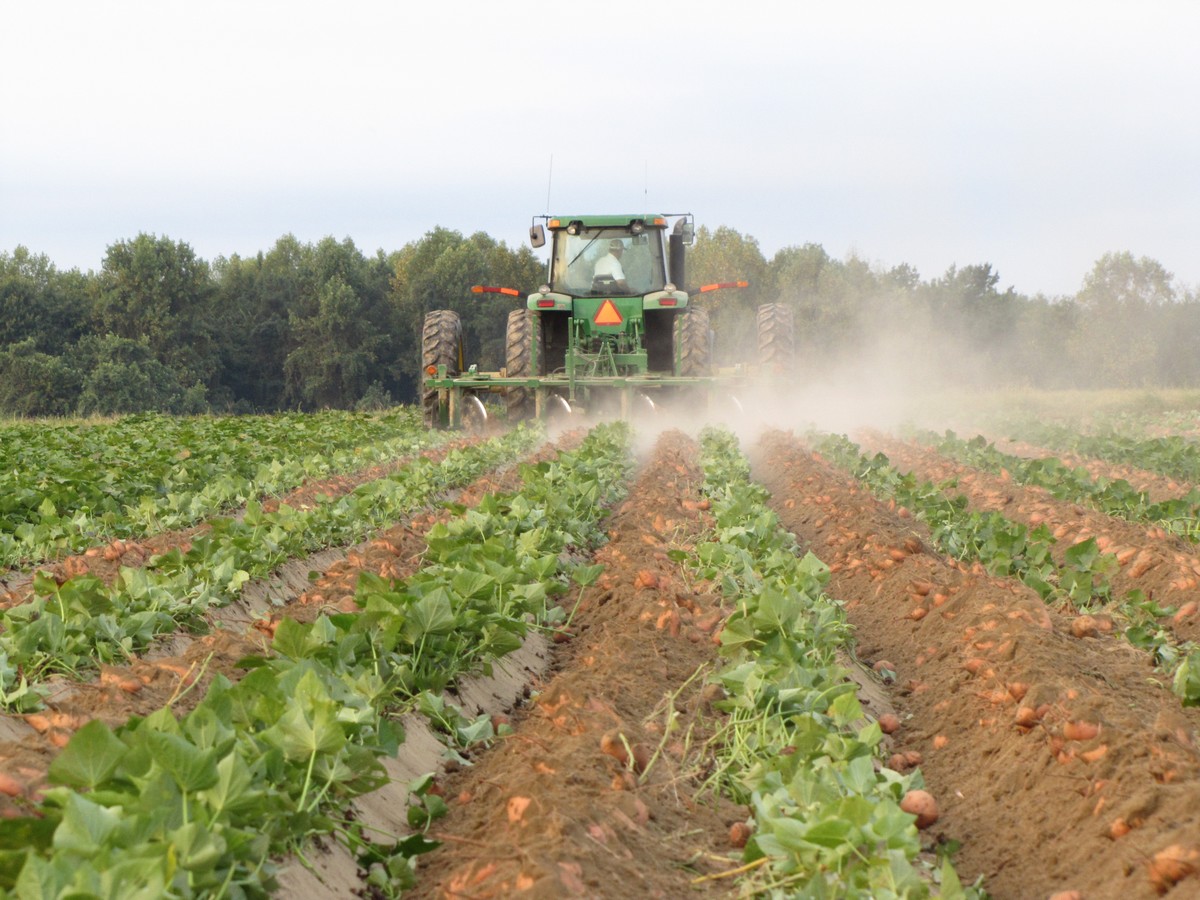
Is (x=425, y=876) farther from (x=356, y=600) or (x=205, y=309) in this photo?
(x=205, y=309)

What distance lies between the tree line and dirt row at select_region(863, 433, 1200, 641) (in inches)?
644

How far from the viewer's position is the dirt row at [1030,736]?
9.35 feet

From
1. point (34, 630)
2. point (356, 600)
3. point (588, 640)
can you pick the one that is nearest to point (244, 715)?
point (356, 600)

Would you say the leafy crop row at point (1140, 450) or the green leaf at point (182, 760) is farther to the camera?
the leafy crop row at point (1140, 450)

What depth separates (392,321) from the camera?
47281 mm

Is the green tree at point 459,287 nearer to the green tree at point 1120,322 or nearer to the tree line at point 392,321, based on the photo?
the tree line at point 392,321

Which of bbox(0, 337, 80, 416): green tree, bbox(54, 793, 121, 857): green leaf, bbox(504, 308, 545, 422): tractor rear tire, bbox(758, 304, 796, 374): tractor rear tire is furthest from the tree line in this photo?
bbox(54, 793, 121, 857): green leaf

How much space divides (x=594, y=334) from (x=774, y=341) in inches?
110

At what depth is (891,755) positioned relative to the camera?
388 cm

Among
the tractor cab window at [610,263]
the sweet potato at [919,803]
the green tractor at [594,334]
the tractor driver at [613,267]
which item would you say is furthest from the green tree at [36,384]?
the sweet potato at [919,803]

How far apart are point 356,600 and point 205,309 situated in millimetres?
42072

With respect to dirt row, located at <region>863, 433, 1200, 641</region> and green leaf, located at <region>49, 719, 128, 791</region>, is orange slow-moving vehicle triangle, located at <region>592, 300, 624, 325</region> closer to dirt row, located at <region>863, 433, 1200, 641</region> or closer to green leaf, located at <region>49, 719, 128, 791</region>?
dirt row, located at <region>863, 433, 1200, 641</region>

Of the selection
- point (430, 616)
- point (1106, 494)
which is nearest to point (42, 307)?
point (1106, 494)

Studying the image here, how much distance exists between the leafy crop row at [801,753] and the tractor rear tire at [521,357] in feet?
33.7
